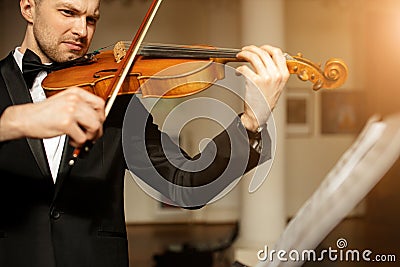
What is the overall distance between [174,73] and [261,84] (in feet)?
0.50

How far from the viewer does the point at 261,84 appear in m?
0.83

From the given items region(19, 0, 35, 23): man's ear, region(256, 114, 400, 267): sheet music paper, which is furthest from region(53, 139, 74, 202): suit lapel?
region(256, 114, 400, 267): sheet music paper

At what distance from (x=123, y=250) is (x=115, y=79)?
0.26m

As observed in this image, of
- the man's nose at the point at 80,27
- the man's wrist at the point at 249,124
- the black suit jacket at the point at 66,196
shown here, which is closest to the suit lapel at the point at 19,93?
the black suit jacket at the point at 66,196

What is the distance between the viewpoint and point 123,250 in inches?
36.2

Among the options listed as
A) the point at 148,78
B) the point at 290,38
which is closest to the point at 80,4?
the point at 148,78

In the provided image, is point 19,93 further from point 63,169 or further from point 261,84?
point 261,84

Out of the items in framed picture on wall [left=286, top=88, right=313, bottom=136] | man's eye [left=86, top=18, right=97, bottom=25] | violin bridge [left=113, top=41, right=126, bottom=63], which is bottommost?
framed picture on wall [left=286, top=88, right=313, bottom=136]

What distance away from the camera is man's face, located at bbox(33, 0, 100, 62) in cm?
90

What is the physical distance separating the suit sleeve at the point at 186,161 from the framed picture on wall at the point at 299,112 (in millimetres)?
3405

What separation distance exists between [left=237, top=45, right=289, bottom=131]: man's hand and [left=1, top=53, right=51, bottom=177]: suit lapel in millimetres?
284

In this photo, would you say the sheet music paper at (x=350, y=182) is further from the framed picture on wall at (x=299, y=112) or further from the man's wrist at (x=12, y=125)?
the framed picture on wall at (x=299, y=112)

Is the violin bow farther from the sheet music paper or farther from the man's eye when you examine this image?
the sheet music paper

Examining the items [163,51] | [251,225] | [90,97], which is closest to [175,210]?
[251,225]
